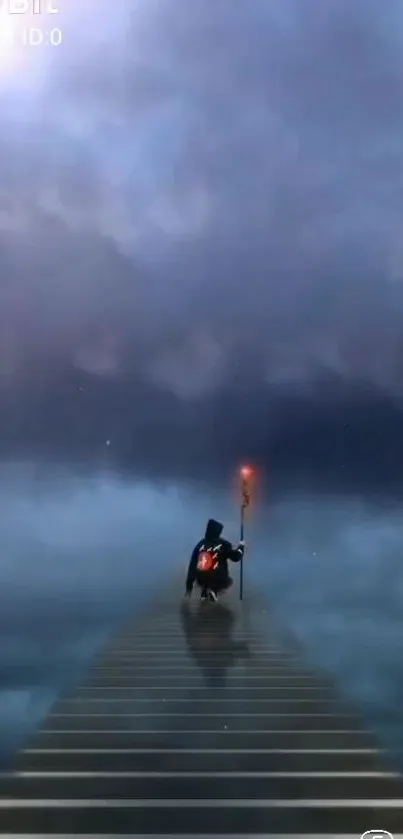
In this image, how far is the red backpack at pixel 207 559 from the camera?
1.44 metres

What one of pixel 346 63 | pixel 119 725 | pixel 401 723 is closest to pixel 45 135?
pixel 346 63

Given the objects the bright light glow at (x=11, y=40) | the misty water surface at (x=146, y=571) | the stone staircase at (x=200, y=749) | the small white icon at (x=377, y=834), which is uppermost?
the bright light glow at (x=11, y=40)

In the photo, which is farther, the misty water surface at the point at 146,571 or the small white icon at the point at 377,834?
the misty water surface at the point at 146,571

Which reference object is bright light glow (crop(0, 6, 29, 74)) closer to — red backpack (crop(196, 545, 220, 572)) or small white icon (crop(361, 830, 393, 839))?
red backpack (crop(196, 545, 220, 572))

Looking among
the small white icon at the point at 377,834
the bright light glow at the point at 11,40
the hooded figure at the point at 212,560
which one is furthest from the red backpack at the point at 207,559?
the bright light glow at the point at 11,40

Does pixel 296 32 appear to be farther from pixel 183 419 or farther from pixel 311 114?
pixel 183 419

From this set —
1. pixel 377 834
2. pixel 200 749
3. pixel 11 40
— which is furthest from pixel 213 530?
pixel 11 40

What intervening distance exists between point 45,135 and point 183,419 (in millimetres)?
609

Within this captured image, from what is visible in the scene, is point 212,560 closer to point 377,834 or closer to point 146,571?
point 146,571

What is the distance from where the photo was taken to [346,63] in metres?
1.44

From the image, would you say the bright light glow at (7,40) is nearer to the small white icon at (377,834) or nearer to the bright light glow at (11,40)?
the bright light glow at (11,40)

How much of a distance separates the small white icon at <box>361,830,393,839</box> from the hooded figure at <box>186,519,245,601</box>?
48 cm

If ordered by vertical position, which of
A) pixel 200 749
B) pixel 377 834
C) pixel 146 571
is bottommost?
pixel 377 834

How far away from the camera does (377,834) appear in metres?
1.31
